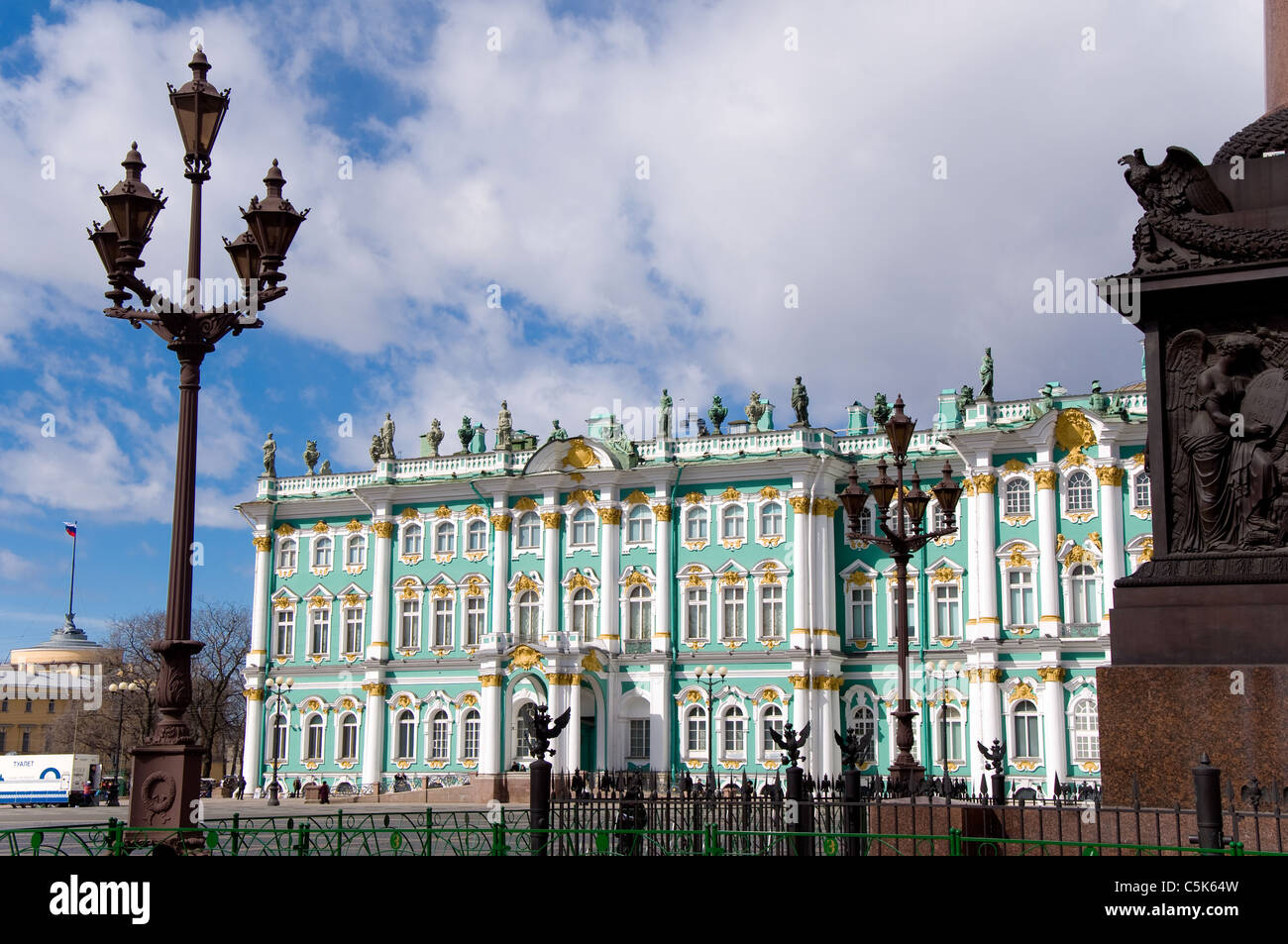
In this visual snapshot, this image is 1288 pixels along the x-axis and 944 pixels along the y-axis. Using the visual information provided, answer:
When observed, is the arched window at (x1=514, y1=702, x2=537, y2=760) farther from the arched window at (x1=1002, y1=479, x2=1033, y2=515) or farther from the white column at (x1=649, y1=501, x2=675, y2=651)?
the arched window at (x1=1002, y1=479, x2=1033, y2=515)

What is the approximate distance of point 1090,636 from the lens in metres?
46.4

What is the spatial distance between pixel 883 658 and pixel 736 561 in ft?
19.9

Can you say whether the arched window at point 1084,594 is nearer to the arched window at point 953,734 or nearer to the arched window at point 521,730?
the arched window at point 953,734

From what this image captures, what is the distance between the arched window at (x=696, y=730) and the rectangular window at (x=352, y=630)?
1377cm

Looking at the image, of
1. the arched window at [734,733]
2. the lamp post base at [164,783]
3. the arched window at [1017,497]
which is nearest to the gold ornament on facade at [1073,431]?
the arched window at [1017,497]

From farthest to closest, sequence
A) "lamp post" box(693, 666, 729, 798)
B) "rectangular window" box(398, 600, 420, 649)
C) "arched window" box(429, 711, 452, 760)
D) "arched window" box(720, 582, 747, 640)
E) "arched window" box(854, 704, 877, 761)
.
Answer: "rectangular window" box(398, 600, 420, 649) < "arched window" box(429, 711, 452, 760) < "arched window" box(720, 582, 747, 640) < "arched window" box(854, 704, 877, 761) < "lamp post" box(693, 666, 729, 798)

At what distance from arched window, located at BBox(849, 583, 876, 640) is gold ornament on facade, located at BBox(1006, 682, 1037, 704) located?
5631mm

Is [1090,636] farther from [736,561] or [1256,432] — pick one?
[1256,432]

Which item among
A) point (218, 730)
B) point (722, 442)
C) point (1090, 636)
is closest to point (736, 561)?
point (722, 442)

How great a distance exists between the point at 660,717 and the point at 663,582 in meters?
4.68

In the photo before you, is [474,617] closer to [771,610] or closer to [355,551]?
[355,551]

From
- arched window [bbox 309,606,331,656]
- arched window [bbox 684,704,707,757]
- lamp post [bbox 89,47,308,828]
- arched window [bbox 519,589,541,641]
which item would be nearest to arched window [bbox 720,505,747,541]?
arched window [bbox 684,704,707,757]

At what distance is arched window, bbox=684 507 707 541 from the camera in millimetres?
52281

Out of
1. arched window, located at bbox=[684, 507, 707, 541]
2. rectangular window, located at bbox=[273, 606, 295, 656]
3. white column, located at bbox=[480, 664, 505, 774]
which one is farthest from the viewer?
rectangular window, located at bbox=[273, 606, 295, 656]
